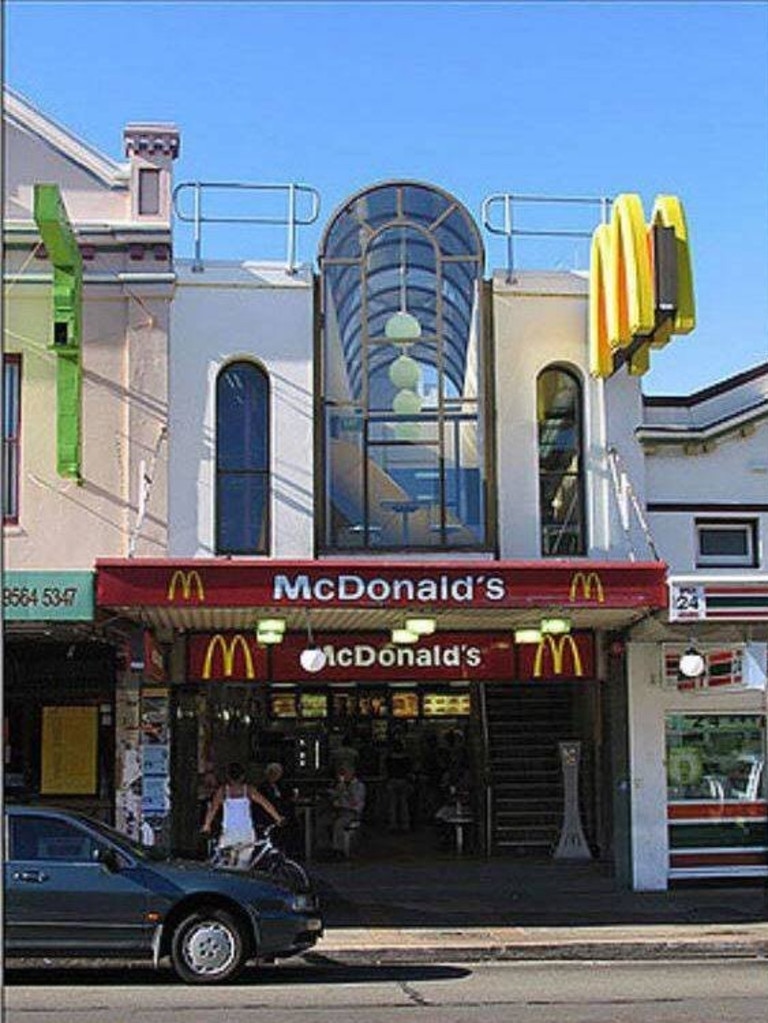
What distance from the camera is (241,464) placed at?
18797mm

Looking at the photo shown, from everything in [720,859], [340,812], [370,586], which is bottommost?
[720,859]

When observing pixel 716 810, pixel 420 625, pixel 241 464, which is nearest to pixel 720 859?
pixel 716 810

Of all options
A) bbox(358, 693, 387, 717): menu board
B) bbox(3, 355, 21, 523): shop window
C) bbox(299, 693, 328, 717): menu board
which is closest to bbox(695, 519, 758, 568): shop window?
bbox(358, 693, 387, 717): menu board

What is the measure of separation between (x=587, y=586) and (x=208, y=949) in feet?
18.7

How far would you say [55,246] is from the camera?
16.9 metres

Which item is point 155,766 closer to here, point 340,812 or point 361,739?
point 340,812

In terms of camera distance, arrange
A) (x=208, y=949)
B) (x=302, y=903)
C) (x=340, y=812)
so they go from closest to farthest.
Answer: (x=208, y=949) → (x=302, y=903) → (x=340, y=812)

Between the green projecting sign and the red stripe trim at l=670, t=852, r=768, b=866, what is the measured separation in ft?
27.0

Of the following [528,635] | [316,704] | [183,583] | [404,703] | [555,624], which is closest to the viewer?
[183,583]

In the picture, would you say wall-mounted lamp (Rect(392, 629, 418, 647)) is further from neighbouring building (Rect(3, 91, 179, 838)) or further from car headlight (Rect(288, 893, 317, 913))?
car headlight (Rect(288, 893, 317, 913))

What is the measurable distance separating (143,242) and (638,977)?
1031 centimetres

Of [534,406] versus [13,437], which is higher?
[534,406]

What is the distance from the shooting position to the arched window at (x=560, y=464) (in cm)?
1917

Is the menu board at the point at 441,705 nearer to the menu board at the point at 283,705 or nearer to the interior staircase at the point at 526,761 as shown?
the interior staircase at the point at 526,761
